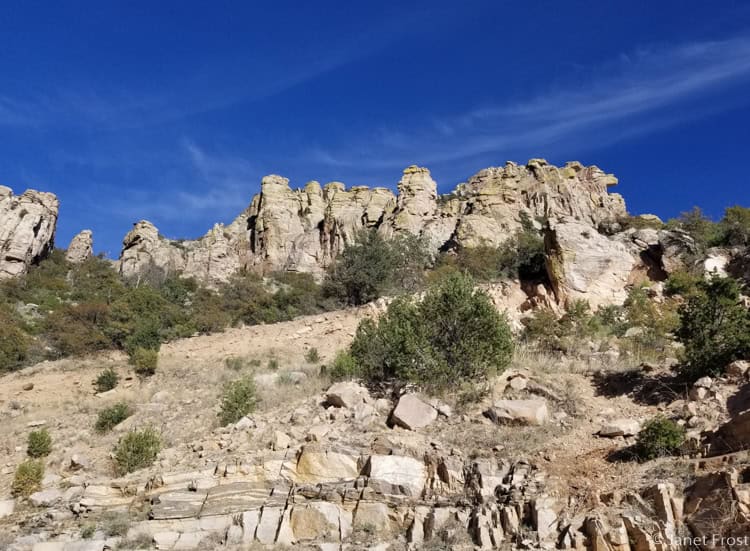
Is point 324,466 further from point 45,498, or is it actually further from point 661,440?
point 661,440

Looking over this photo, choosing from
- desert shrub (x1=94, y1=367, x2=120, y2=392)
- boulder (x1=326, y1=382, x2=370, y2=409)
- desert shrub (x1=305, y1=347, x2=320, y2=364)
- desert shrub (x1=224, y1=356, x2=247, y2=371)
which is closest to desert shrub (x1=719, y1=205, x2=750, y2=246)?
desert shrub (x1=305, y1=347, x2=320, y2=364)

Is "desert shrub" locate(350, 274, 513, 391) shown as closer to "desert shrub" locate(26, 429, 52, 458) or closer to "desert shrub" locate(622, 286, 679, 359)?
"desert shrub" locate(622, 286, 679, 359)

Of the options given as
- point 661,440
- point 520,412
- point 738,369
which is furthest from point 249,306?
point 661,440

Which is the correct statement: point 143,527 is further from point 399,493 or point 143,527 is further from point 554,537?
point 554,537

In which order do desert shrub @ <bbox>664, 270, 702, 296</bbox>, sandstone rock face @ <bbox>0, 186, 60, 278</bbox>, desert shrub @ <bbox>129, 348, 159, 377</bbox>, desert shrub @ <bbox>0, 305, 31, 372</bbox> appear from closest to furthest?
desert shrub @ <bbox>129, 348, 159, 377</bbox>, desert shrub @ <bbox>0, 305, 31, 372</bbox>, desert shrub @ <bbox>664, 270, 702, 296</bbox>, sandstone rock face @ <bbox>0, 186, 60, 278</bbox>

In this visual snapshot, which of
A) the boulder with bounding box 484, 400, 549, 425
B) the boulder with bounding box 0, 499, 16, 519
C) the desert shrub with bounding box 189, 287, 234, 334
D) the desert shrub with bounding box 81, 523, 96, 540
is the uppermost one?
the desert shrub with bounding box 189, 287, 234, 334

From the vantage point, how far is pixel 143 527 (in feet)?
27.2

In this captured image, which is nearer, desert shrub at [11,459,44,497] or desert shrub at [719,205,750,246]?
desert shrub at [11,459,44,497]

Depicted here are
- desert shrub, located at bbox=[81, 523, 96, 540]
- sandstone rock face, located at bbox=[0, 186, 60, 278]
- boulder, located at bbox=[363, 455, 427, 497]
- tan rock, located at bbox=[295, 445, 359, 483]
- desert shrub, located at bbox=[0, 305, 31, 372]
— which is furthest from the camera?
sandstone rock face, located at bbox=[0, 186, 60, 278]

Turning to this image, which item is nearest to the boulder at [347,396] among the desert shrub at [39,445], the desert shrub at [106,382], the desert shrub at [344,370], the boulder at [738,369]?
the desert shrub at [344,370]

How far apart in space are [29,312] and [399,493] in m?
29.4

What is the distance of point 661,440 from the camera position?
793cm

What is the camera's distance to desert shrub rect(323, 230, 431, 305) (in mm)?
24750

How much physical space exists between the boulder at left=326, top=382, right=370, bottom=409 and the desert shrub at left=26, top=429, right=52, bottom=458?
697 cm
